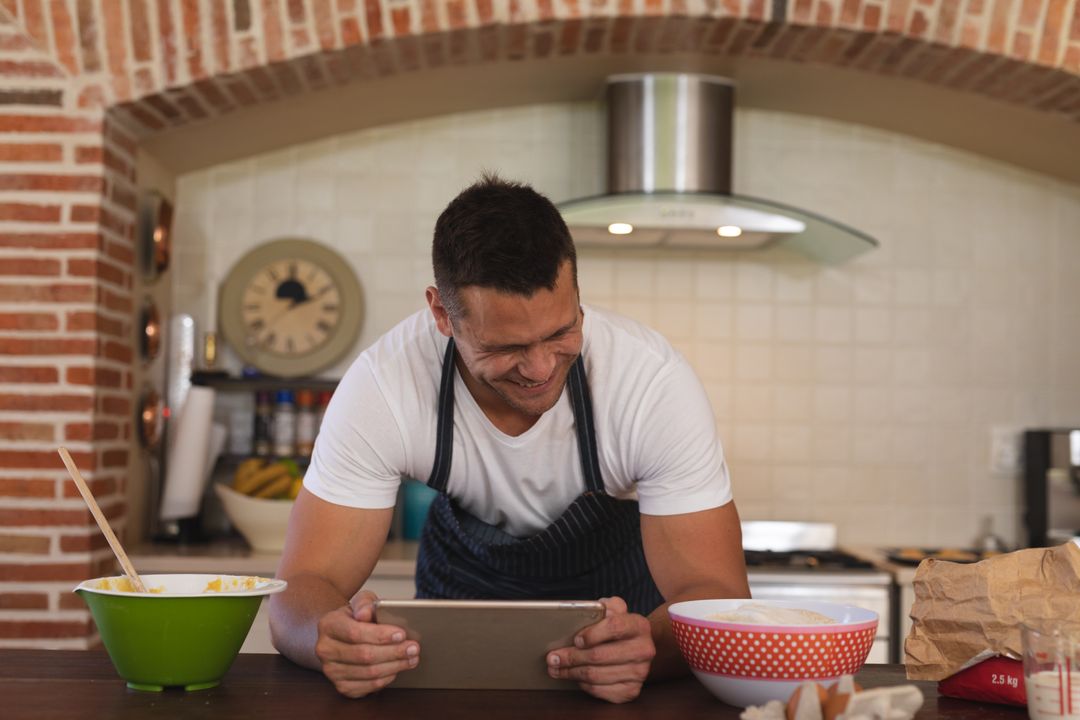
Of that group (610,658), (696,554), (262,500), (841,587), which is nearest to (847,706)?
(610,658)

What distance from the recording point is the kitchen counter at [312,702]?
1.32 metres

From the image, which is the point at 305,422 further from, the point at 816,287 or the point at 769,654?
the point at 769,654

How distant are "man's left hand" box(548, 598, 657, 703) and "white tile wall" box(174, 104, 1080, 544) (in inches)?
98.6

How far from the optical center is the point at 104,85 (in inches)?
120

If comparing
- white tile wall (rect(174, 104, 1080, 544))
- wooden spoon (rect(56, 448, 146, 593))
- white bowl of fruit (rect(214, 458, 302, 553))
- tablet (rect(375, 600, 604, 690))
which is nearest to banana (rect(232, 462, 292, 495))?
white bowl of fruit (rect(214, 458, 302, 553))

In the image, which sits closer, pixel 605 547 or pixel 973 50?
pixel 605 547

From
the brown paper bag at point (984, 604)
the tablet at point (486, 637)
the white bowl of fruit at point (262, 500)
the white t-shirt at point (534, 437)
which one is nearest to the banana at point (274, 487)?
the white bowl of fruit at point (262, 500)

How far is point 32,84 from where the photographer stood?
3.04m

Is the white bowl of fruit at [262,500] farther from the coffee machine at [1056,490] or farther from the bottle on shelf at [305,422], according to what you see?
the coffee machine at [1056,490]

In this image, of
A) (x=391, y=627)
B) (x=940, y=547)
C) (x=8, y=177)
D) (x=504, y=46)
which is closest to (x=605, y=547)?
(x=391, y=627)

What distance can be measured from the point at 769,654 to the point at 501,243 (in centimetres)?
63

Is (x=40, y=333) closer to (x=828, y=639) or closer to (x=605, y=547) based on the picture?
(x=605, y=547)

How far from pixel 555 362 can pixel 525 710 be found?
504 millimetres

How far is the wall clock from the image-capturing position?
3.80m
